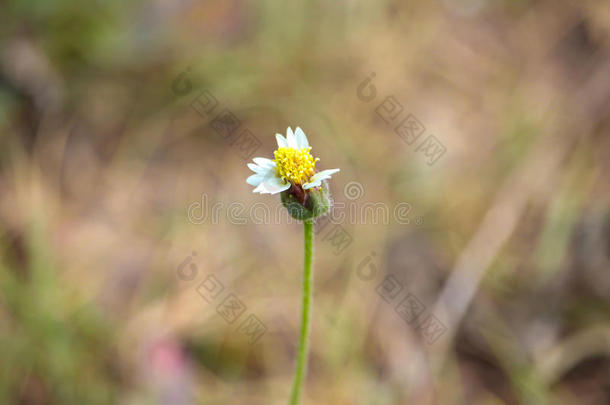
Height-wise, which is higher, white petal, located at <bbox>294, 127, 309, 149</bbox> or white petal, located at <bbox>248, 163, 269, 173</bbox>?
white petal, located at <bbox>294, 127, 309, 149</bbox>

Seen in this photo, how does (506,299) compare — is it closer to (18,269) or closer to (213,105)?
(213,105)

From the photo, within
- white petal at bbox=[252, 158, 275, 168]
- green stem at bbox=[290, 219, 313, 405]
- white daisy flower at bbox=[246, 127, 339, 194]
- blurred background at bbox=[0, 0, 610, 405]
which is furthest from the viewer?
blurred background at bbox=[0, 0, 610, 405]

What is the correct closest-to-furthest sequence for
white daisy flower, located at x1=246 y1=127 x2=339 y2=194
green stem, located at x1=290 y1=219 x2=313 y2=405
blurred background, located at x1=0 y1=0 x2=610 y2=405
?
green stem, located at x1=290 y1=219 x2=313 y2=405 → white daisy flower, located at x1=246 y1=127 x2=339 y2=194 → blurred background, located at x1=0 y1=0 x2=610 y2=405

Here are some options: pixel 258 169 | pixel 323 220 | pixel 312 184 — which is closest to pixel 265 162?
pixel 258 169

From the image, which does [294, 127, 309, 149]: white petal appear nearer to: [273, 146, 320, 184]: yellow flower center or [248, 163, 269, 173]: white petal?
[273, 146, 320, 184]: yellow flower center

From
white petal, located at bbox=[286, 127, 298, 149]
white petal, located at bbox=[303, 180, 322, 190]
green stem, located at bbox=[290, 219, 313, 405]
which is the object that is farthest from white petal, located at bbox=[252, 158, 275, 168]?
green stem, located at bbox=[290, 219, 313, 405]

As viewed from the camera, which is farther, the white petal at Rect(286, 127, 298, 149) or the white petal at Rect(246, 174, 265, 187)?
the white petal at Rect(286, 127, 298, 149)

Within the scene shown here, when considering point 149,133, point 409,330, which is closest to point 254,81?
point 149,133
